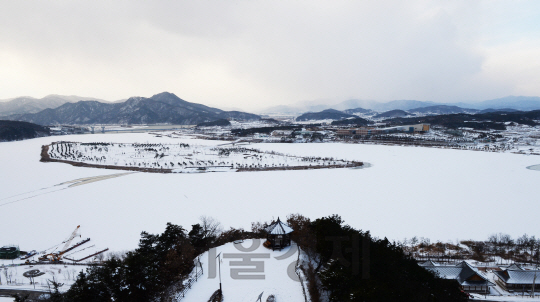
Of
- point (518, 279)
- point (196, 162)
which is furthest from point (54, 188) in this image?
point (518, 279)

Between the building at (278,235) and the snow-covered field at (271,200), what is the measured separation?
11.8 ft

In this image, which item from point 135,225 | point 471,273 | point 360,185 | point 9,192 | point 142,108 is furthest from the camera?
point 142,108

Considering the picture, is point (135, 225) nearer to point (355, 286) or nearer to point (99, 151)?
point (355, 286)

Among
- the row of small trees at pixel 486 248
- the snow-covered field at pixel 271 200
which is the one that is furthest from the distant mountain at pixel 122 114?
the row of small trees at pixel 486 248

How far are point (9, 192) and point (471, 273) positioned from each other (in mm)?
25460

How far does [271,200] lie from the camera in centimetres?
1518

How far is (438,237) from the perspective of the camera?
1066cm

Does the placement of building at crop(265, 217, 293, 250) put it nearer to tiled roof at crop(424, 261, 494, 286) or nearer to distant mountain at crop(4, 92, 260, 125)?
tiled roof at crop(424, 261, 494, 286)

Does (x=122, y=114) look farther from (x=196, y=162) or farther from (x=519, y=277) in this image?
(x=519, y=277)

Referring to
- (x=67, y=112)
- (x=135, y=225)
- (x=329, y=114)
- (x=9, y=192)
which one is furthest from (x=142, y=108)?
(x=135, y=225)

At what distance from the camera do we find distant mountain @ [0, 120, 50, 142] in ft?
164

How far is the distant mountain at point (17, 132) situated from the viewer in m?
50.1

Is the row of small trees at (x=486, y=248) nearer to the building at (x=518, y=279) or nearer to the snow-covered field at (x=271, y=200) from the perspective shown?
the snow-covered field at (x=271, y=200)

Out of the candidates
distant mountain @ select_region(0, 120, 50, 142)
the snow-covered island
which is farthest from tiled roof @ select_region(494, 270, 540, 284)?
distant mountain @ select_region(0, 120, 50, 142)
